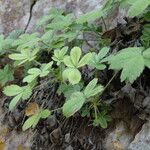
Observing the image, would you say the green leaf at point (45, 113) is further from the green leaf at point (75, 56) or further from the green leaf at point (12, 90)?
the green leaf at point (75, 56)

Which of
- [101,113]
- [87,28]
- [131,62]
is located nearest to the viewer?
[131,62]

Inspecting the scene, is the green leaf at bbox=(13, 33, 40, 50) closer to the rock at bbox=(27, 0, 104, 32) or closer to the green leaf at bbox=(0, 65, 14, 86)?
Answer: the green leaf at bbox=(0, 65, 14, 86)

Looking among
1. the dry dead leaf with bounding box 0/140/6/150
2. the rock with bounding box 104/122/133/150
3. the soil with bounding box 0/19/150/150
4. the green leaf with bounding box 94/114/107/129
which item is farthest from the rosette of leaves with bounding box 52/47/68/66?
the dry dead leaf with bounding box 0/140/6/150

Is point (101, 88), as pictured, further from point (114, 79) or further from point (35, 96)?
point (35, 96)

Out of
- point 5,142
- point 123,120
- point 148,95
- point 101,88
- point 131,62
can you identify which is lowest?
point 5,142

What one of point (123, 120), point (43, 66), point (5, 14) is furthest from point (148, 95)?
point (5, 14)

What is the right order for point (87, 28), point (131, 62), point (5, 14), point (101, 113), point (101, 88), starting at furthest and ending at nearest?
point (5, 14) < point (87, 28) < point (101, 113) < point (101, 88) < point (131, 62)

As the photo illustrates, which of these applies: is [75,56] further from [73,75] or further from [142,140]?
[142,140]

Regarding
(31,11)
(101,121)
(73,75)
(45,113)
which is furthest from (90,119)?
(31,11)

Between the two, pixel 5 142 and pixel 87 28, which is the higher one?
pixel 87 28
